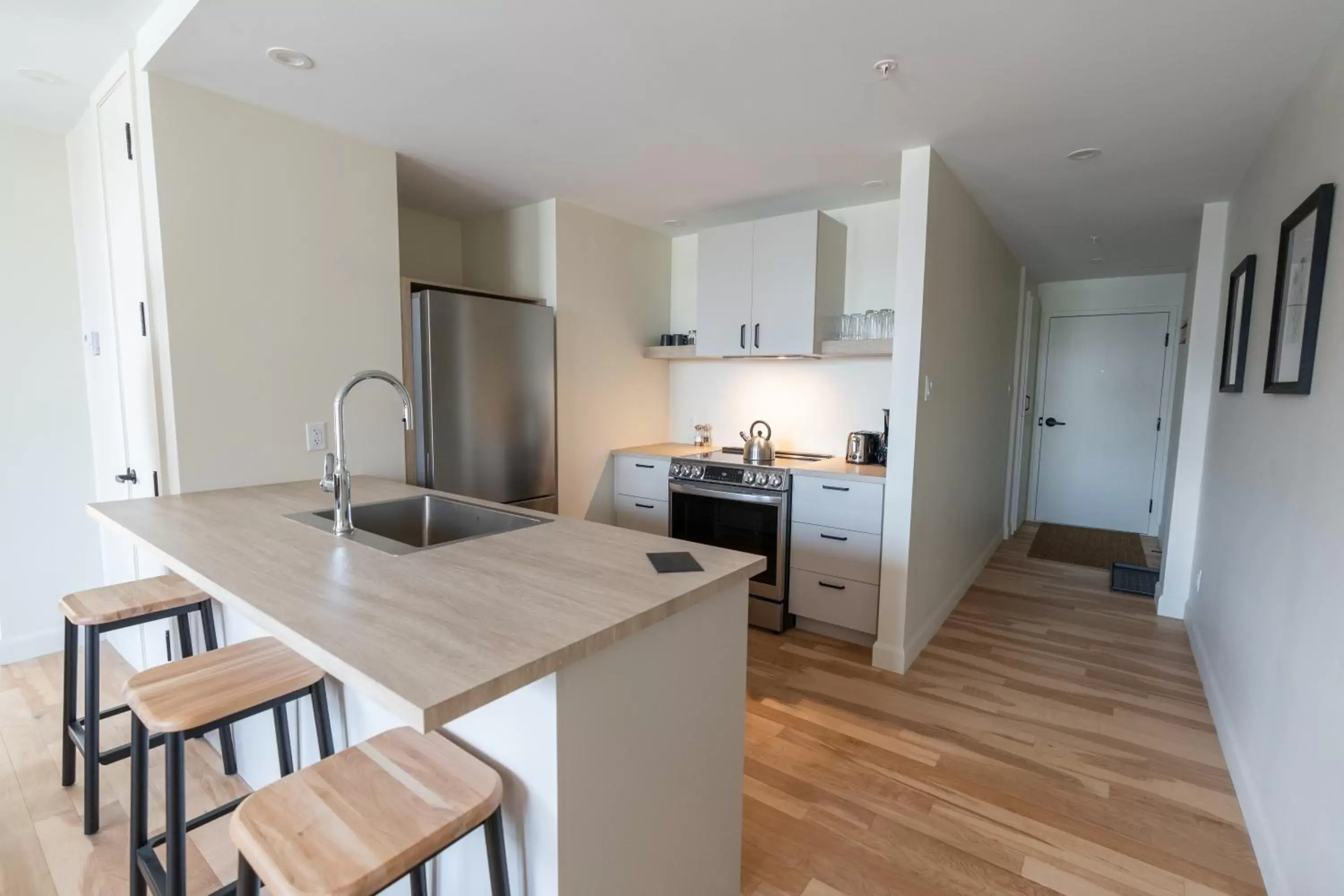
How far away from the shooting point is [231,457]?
2.28 m

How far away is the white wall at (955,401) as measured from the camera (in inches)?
110

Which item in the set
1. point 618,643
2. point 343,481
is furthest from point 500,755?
point 343,481

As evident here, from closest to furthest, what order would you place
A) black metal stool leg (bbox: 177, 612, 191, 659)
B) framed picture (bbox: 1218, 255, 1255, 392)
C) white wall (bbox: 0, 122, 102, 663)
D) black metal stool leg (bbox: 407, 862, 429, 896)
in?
black metal stool leg (bbox: 407, 862, 429, 896)
black metal stool leg (bbox: 177, 612, 191, 659)
framed picture (bbox: 1218, 255, 1255, 392)
white wall (bbox: 0, 122, 102, 663)

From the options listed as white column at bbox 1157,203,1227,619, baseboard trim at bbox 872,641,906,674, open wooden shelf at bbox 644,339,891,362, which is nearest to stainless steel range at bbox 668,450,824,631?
baseboard trim at bbox 872,641,906,674

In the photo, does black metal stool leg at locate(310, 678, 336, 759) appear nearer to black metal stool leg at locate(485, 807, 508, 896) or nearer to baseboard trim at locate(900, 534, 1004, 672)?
black metal stool leg at locate(485, 807, 508, 896)

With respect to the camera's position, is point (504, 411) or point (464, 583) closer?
point (464, 583)

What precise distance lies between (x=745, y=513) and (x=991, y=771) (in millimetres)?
1603

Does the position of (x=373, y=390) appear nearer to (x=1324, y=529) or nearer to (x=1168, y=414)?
(x=1324, y=529)

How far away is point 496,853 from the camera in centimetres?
108

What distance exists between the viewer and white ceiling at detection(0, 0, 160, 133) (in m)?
1.83

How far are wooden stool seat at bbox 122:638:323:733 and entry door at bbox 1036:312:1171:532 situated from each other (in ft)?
20.3

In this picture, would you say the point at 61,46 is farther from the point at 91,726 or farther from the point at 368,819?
the point at 368,819

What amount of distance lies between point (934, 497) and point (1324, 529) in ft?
5.24

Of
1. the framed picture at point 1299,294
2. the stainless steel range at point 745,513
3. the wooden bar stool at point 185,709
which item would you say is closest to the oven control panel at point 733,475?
the stainless steel range at point 745,513
